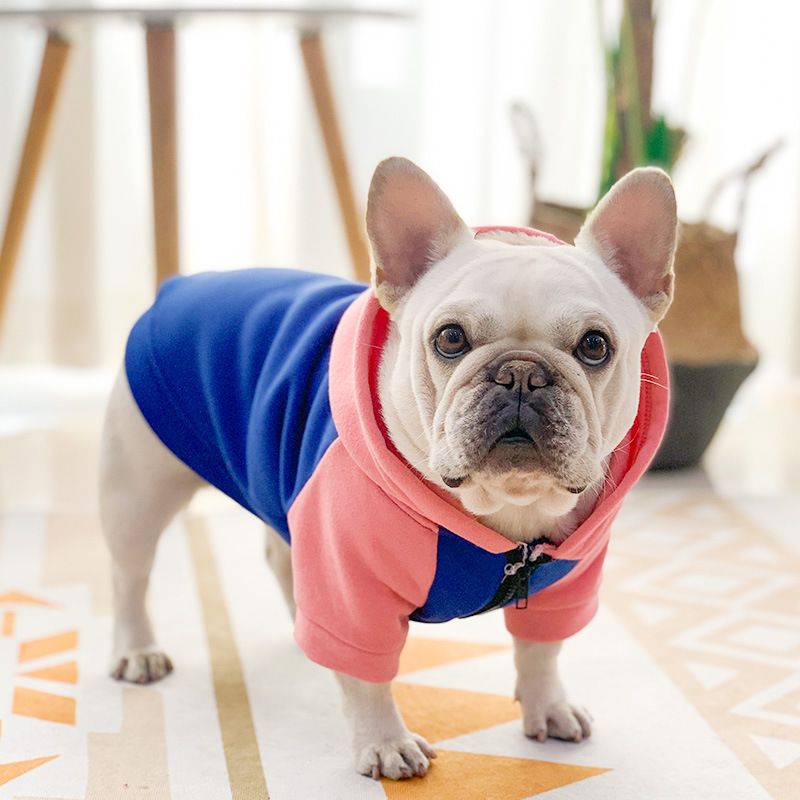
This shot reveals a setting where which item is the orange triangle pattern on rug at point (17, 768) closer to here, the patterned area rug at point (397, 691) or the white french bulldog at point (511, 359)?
the patterned area rug at point (397, 691)

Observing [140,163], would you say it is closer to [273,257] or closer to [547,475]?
[273,257]

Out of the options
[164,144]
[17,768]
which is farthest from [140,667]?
[164,144]

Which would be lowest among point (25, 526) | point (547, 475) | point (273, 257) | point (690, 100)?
point (25, 526)

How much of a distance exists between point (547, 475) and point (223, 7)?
4.09ft

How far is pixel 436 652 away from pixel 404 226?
0.63 metres

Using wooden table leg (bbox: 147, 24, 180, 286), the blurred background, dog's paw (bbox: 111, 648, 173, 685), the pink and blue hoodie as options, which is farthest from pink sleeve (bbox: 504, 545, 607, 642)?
the blurred background

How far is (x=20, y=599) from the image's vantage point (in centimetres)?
154

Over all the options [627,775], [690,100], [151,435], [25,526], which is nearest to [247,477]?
[151,435]

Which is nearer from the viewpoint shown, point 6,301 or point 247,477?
point 247,477

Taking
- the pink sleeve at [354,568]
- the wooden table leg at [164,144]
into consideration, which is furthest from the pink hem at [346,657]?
the wooden table leg at [164,144]

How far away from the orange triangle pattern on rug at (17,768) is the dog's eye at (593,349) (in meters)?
0.69

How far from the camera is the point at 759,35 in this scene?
2947mm

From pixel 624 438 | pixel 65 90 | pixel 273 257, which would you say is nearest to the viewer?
pixel 624 438

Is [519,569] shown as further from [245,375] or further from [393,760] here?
[245,375]
